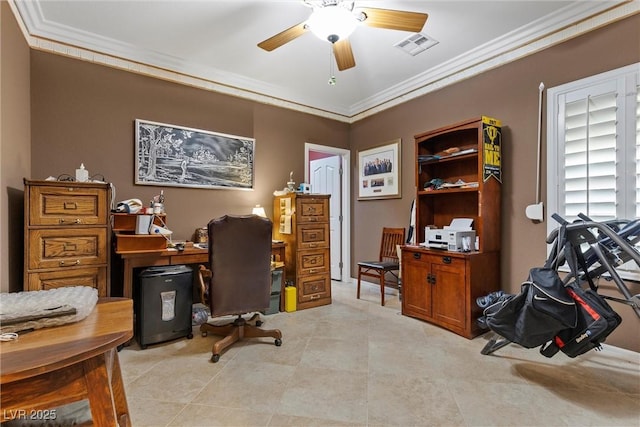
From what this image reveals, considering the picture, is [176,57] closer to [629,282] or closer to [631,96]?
[631,96]

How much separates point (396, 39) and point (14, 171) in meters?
3.56

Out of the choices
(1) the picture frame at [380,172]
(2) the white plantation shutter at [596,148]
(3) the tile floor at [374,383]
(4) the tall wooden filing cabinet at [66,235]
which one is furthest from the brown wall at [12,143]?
(2) the white plantation shutter at [596,148]

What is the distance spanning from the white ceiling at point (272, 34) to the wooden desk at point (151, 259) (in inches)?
81.3

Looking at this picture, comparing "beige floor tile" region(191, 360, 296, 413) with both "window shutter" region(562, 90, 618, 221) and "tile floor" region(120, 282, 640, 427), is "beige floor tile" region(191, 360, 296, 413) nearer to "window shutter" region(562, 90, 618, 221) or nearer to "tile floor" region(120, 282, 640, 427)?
"tile floor" region(120, 282, 640, 427)

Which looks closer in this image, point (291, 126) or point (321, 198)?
point (321, 198)

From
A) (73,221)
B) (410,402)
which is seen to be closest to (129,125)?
(73,221)

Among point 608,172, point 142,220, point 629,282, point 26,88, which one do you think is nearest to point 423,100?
point 608,172

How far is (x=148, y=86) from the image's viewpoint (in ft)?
11.0

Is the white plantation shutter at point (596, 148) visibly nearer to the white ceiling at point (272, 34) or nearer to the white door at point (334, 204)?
the white ceiling at point (272, 34)

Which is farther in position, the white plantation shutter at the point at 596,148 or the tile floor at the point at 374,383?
the white plantation shutter at the point at 596,148

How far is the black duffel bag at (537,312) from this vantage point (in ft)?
6.12

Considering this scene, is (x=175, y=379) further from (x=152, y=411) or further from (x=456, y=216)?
(x=456, y=216)

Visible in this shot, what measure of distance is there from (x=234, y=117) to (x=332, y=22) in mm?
2228

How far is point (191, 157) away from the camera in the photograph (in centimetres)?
360
